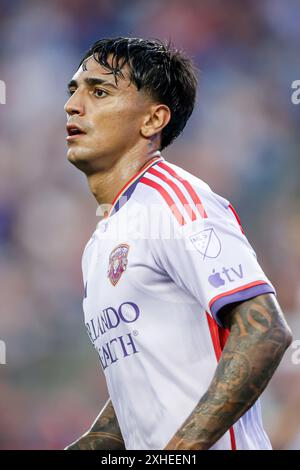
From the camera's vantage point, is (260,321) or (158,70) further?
Result: (158,70)

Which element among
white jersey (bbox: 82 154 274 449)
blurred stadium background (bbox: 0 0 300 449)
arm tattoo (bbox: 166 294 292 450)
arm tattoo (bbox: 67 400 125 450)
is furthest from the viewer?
blurred stadium background (bbox: 0 0 300 449)

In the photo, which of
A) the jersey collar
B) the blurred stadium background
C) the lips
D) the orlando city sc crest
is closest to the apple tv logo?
the orlando city sc crest

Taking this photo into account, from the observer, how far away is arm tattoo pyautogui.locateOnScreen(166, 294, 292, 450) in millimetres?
2174

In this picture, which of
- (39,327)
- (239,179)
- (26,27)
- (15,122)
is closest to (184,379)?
(39,327)

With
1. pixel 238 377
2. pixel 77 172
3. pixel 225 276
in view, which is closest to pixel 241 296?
pixel 225 276

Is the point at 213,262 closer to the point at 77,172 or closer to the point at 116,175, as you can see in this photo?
the point at 116,175

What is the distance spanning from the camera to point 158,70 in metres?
3.25

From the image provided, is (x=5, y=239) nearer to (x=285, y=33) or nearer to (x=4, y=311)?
(x=4, y=311)

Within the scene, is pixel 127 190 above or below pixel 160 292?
above

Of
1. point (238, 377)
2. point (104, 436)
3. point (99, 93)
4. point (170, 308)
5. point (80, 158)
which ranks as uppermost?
point (99, 93)

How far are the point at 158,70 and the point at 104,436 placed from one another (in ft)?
5.04

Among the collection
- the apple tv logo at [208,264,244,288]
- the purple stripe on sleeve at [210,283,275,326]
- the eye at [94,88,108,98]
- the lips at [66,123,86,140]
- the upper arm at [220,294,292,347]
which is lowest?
the upper arm at [220,294,292,347]

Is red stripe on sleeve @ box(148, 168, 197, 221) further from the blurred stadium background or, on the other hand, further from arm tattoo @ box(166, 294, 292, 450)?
the blurred stadium background

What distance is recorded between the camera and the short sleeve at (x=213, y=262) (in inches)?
91.2
